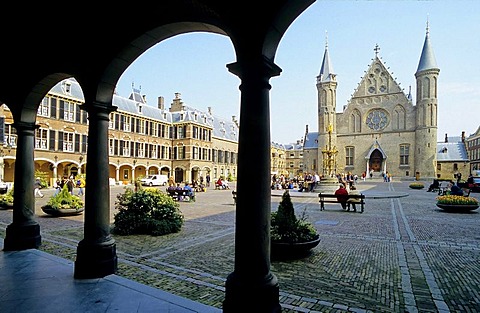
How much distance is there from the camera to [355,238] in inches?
343

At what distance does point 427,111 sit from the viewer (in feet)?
158

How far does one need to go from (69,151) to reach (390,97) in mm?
50266

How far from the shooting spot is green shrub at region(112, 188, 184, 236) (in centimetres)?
920

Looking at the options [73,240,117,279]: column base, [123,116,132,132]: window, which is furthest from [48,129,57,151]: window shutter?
[73,240,117,279]: column base

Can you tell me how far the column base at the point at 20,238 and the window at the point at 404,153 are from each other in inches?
2171

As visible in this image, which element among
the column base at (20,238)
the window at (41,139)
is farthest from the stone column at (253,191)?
the window at (41,139)

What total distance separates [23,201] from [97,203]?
115 inches

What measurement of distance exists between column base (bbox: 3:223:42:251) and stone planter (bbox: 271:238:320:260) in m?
5.52

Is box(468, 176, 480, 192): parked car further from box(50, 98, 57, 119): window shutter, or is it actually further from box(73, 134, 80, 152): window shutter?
box(50, 98, 57, 119): window shutter

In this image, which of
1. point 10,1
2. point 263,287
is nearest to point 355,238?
point 263,287

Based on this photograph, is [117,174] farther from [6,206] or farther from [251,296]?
[251,296]

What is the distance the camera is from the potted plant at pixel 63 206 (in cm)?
1252

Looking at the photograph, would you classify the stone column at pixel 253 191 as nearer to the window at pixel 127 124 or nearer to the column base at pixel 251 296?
the column base at pixel 251 296

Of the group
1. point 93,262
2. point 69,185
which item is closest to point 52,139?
point 69,185
